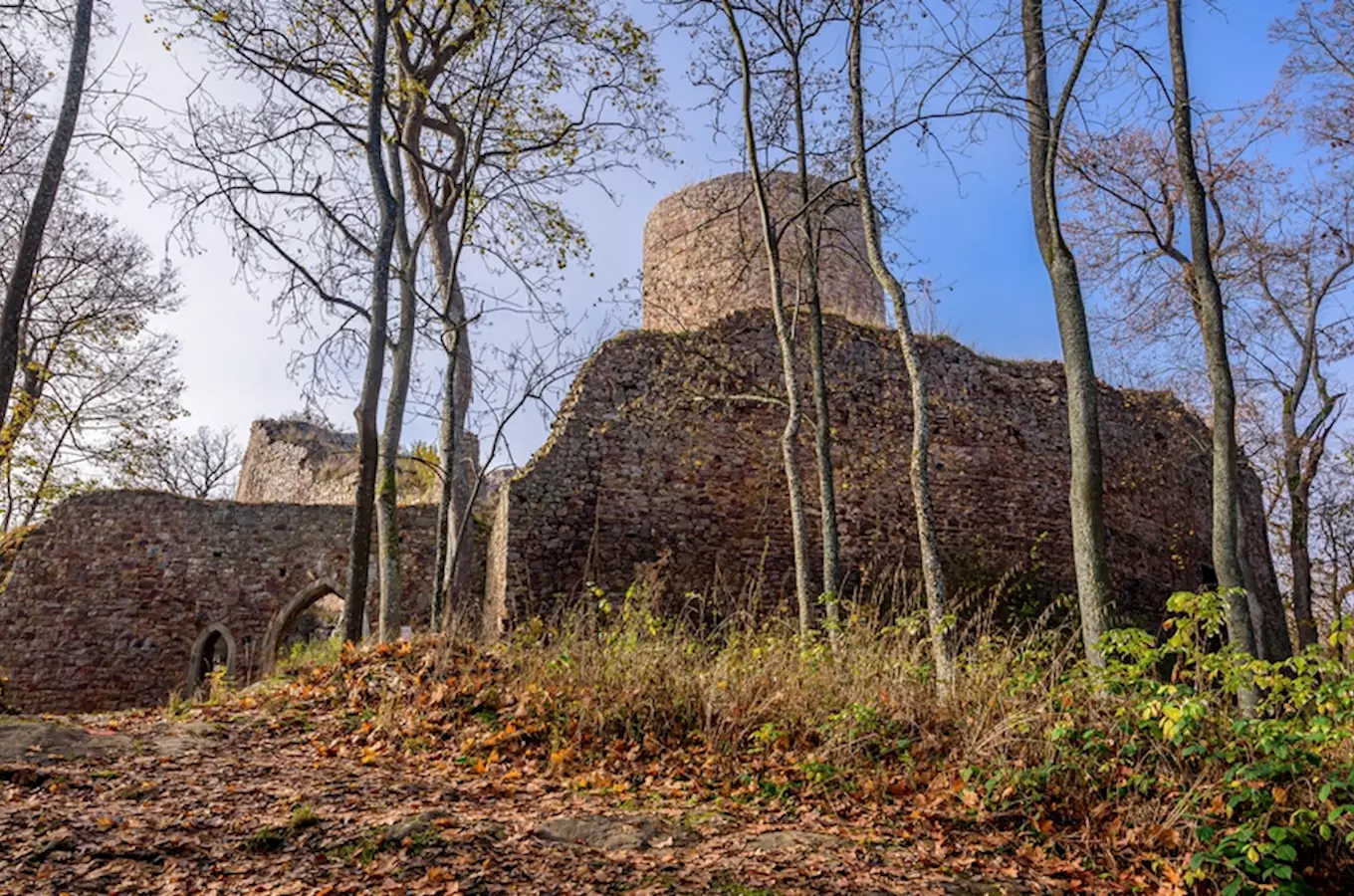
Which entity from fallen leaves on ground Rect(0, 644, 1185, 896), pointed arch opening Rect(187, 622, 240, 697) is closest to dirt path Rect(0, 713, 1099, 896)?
fallen leaves on ground Rect(0, 644, 1185, 896)

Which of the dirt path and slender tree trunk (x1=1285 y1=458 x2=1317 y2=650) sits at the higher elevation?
slender tree trunk (x1=1285 y1=458 x2=1317 y2=650)

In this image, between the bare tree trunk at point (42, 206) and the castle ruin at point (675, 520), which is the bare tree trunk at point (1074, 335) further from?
the bare tree trunk at point (42, 206)

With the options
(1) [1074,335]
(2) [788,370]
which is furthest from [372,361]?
(1) [1074,335]

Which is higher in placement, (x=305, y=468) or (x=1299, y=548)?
(x=305, y=468)

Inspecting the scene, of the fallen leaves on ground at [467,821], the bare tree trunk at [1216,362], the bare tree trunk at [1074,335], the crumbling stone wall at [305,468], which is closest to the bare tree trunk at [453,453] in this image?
the fallen leaves on ground at [467,821]

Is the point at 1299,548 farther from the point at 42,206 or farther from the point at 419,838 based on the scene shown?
the point at 42,206

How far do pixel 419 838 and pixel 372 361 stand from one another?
5995mm

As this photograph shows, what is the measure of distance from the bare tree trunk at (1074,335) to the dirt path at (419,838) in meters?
2.35

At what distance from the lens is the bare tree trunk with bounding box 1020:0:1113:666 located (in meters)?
6.79

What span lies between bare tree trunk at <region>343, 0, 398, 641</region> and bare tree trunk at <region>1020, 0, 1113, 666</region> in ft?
20.1

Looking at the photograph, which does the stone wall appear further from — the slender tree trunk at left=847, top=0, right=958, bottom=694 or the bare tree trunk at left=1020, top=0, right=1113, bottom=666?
the bare tree trunk at left=1020, top=0, right=1113, bottom=666

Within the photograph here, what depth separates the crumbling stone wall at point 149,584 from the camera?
1386cm

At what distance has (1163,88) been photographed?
8539 millimetres

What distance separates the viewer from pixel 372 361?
31.0 feet
